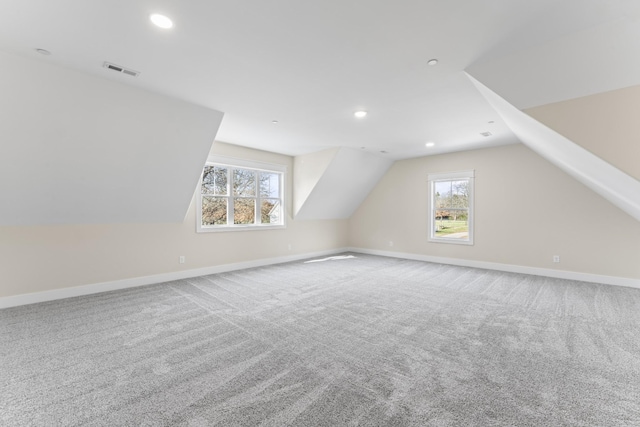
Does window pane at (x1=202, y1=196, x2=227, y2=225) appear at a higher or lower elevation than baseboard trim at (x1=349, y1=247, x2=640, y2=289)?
higher

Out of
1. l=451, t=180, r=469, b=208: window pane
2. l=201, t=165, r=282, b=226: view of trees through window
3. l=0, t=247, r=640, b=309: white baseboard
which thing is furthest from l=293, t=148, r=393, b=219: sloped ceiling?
l=451, t=180, r=469, b=208: window pane

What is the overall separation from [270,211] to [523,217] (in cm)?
514

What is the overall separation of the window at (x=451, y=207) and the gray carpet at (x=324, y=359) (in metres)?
2.20

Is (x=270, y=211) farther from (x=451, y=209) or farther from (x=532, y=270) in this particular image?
(x=532, y=270)

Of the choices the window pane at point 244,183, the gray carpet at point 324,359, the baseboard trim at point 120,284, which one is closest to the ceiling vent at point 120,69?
the gray carpet at point 324,359

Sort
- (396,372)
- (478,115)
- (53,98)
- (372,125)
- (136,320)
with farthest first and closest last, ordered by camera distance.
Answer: (372,125)
(478,115)
(136,320)
(53,98)
(396,372)

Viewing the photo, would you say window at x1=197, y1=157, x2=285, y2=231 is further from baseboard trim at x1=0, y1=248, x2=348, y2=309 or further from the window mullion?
baseboard trim at x1=0, y1=248, x2=348, y2=309

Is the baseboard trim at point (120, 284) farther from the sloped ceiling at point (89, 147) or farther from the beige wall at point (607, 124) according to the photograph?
the beige wall at point (607, 124)

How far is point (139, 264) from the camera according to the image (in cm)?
422

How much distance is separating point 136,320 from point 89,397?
4.19ft

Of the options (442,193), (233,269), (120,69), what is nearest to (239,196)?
(233,269)

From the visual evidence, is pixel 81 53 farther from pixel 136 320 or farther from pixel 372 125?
pixel 372 125

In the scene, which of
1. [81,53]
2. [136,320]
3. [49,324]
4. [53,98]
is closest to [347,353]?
[136,320]

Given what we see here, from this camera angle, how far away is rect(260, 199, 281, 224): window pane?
6.04 m
